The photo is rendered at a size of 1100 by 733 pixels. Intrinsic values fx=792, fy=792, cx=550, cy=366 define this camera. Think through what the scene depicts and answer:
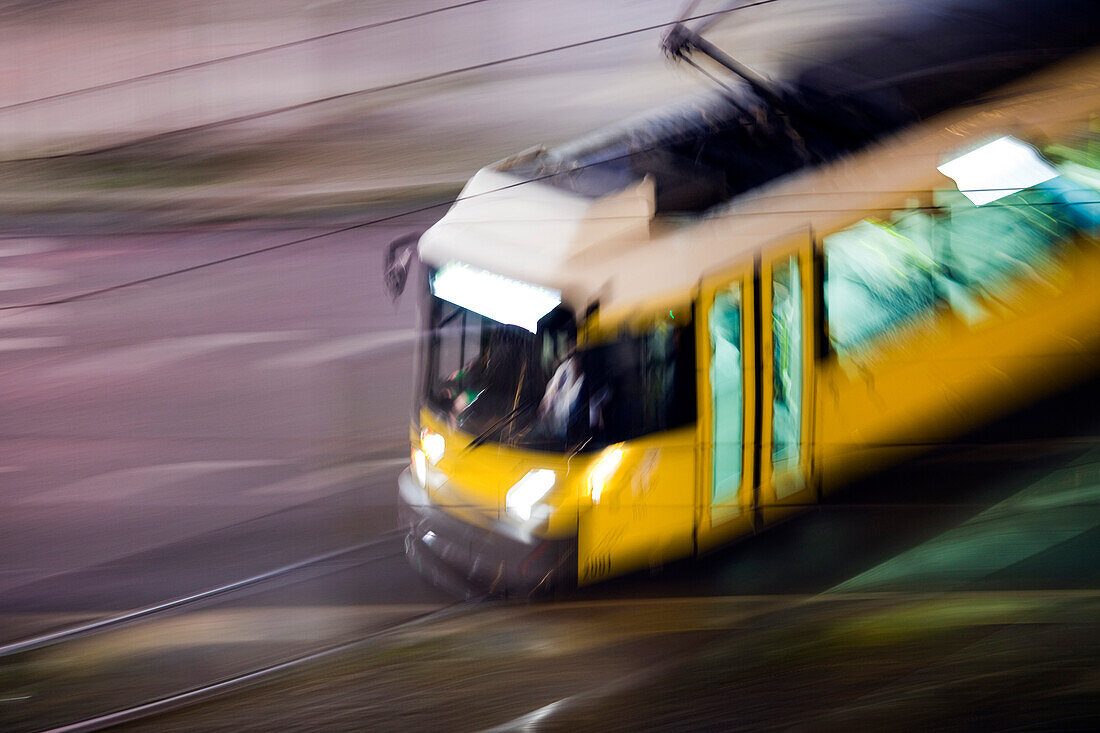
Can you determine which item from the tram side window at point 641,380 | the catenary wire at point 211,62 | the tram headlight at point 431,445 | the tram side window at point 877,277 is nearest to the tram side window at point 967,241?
the tram side window at point 877,277

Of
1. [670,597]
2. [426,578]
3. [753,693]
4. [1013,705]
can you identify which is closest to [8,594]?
[426,578]

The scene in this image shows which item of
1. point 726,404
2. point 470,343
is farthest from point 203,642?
point 726,404

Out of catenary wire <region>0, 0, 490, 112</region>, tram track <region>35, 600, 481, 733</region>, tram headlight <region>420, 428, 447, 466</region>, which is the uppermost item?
catenary wire <region>0, 0, 490, 112</region>

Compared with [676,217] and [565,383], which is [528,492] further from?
[676,217]

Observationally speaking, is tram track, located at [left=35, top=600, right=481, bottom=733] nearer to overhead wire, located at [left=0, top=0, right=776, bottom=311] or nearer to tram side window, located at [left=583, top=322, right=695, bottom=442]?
tram side window, located at [left=583, top=322, right=695, bottom=442]

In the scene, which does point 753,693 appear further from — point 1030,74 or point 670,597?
point 1030,74

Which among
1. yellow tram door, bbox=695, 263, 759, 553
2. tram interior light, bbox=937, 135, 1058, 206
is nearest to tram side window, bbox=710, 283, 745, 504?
yellow tram door, bbox=695, 263, 759, 553
